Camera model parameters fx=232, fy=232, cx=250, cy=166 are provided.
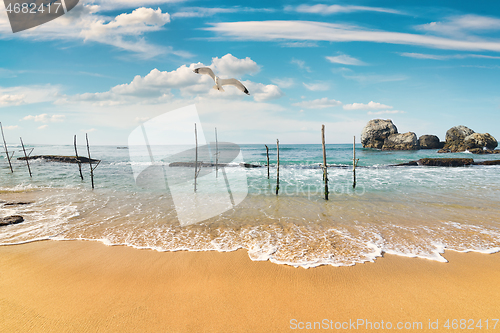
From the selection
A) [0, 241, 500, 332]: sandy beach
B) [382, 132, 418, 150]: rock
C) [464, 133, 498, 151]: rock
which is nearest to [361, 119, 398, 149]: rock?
[382, 132, 418, 150]: rock

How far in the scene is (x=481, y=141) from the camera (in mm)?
38250

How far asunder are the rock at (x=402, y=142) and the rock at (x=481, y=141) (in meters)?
8.89

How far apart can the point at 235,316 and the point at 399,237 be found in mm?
5425

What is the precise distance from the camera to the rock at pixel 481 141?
38.1 meters

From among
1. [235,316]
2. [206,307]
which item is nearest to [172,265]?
[206,307]

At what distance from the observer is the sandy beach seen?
3.44 m

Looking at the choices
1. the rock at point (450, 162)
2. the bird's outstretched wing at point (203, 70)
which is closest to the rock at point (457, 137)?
the rock at point (450, 162)

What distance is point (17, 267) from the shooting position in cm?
510

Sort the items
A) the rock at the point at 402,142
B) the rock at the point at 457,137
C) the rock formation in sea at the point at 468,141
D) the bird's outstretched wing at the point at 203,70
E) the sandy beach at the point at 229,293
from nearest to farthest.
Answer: the sandy beach at the point at 229,293 < the bird's outstretched wing at the point at 203,70 < the rock formation in sea at the point at 468,141 < the rock at the point at 457,137 < the rock at the point at 402,142

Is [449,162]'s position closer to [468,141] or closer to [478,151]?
[478,151]

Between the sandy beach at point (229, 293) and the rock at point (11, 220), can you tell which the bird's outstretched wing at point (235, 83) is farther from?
the rock at point (11, 220)

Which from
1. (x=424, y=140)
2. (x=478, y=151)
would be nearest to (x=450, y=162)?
(x=478, y=151)

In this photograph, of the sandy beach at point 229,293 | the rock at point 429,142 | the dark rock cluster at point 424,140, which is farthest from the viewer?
the rock at point 429,142

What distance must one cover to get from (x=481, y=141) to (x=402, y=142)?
38.7ft
